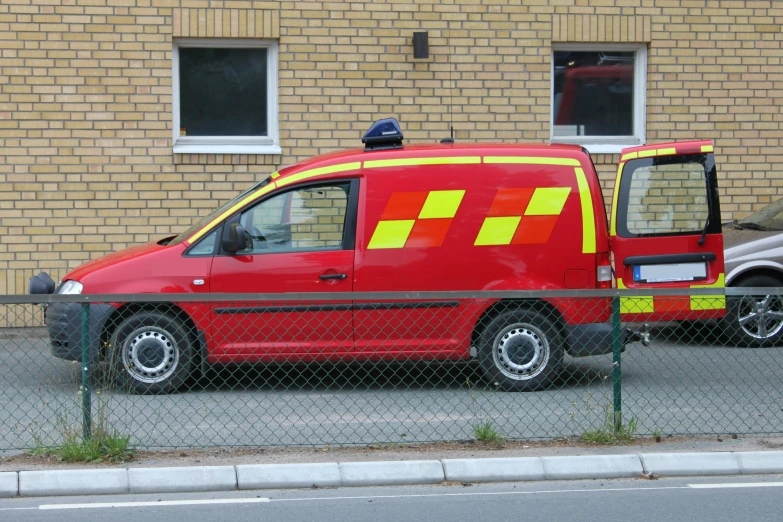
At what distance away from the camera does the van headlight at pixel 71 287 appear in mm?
8727

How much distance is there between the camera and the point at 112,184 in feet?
40.8

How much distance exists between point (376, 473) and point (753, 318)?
5.73 meters

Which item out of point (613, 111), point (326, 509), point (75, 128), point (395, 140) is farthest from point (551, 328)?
point (75, 128)

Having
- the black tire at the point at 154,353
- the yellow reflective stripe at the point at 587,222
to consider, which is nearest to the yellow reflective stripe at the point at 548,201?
the yellow reflective stripe at the point at 587,222

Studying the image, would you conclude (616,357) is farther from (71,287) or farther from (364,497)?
(71,287)

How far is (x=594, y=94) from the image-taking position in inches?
525

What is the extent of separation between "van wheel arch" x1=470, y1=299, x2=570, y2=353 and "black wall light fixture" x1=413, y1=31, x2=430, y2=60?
4.65m

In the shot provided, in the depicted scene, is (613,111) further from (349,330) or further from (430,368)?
(349,330)

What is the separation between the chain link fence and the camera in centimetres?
728

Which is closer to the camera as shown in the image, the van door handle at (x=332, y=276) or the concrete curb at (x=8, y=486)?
the concrete curb at (x=8, y=486)

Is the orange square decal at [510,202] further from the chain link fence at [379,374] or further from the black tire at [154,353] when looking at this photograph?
the black tire at [154,353]

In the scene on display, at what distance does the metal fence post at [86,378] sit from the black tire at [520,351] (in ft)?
10.9

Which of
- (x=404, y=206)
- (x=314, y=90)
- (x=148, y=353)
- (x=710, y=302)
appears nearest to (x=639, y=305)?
(x=710, y=302)

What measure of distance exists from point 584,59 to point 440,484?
8160 millimetres
